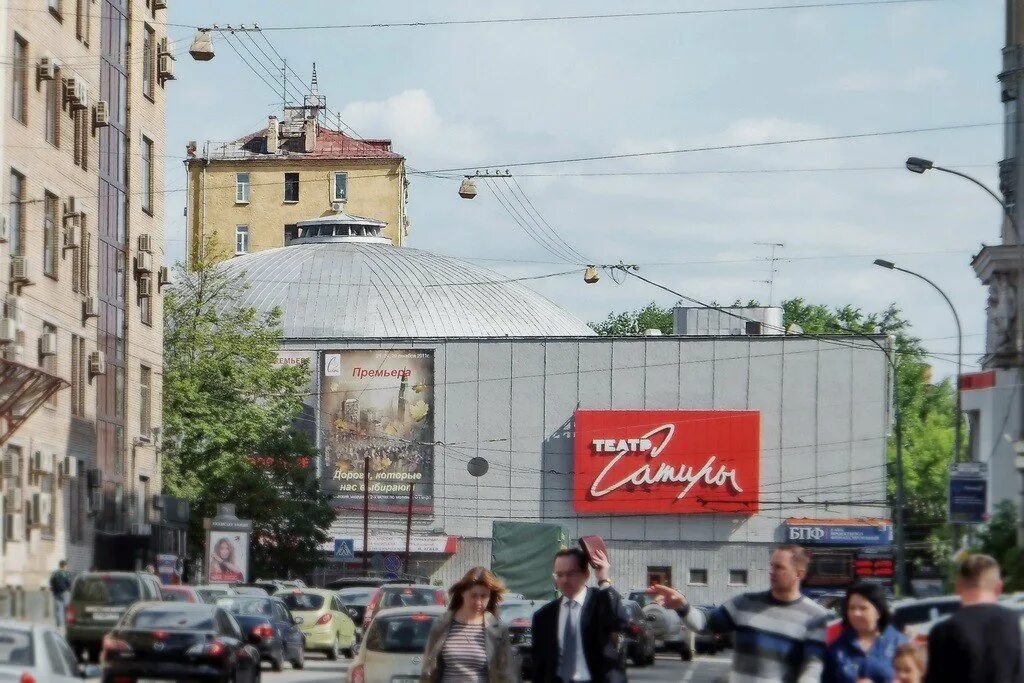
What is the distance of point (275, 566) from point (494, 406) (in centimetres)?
1619

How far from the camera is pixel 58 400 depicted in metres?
46.7

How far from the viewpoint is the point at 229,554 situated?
48.2m

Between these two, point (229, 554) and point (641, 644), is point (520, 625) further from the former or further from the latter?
point (229, 554)

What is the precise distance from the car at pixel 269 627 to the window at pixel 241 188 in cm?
8052

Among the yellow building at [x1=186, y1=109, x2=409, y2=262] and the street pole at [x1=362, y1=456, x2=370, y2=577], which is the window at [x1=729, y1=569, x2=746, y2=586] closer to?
the street pole at [x1=362, y1=456, x2=370, y2=577]

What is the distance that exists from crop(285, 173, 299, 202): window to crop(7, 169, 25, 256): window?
71539 mm

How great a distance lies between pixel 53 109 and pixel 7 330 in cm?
672

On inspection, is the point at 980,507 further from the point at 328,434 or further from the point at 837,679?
the point at 328,434

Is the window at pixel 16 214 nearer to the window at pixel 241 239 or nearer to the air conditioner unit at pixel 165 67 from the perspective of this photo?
the air conditioner unit at pixel 165 67

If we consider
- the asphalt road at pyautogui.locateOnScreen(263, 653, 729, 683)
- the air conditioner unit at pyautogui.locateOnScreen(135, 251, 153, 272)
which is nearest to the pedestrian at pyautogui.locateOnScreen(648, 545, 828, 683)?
the asphalt road at pyautogui.locateOnScreen(263, 653, 729, 683)

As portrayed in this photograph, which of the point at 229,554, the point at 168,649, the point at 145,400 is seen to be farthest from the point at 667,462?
the point at 168,649

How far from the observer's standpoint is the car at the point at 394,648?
19.8m

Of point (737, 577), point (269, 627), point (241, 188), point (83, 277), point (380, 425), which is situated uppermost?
point (241, 188)

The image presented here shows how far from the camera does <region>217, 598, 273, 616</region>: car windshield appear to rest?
110 ft
